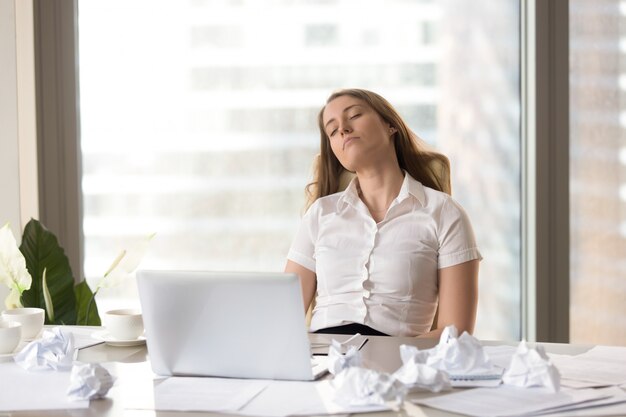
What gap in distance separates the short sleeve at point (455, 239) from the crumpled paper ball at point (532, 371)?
2.95 ft

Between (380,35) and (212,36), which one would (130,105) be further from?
(380,35)

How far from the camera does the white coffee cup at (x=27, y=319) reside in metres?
1.73

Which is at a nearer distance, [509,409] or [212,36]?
[509,409]

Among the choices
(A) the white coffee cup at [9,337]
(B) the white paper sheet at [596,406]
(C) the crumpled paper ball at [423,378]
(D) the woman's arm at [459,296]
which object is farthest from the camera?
(D) the woman's arm at [459,296]

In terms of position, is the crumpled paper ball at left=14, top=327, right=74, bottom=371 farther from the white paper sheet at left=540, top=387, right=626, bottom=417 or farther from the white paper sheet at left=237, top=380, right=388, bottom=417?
the white paper sheet at left=540, top=387, right=626, bottom=417

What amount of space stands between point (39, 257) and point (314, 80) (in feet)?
4.27

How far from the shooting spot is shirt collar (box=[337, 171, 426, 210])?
2314 millimetres

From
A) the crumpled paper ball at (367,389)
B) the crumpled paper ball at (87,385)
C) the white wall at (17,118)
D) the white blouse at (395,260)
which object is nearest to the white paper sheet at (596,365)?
the crumpled paper ball at (367,389)

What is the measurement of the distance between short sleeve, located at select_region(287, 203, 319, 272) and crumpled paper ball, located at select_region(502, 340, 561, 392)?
3.80 ft

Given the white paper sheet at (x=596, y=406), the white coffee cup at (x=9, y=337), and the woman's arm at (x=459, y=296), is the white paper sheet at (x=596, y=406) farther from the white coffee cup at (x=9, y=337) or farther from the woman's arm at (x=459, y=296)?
the white coffee cup at (x=9, y=337)

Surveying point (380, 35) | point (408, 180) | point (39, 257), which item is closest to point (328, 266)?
point (408, 180)

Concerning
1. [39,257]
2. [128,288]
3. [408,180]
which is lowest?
[128,288]

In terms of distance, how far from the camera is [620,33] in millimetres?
3055

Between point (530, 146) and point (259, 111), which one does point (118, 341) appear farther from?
point (530, 146)
